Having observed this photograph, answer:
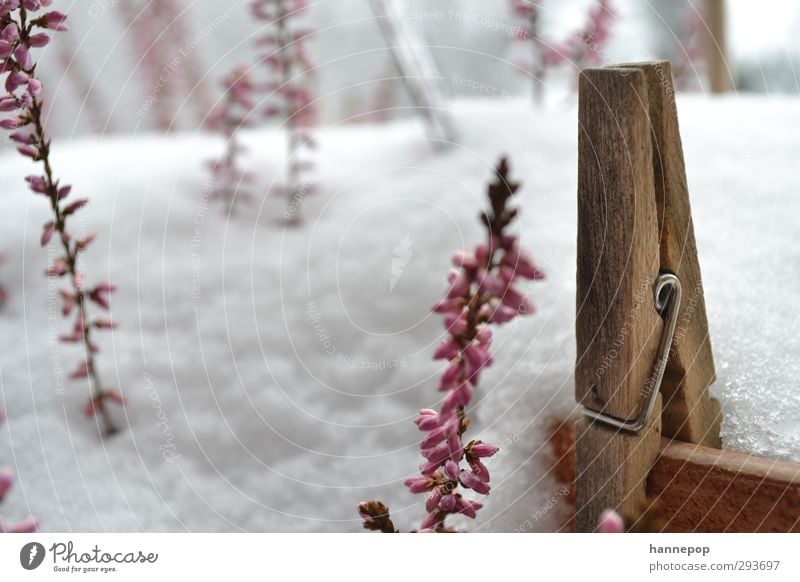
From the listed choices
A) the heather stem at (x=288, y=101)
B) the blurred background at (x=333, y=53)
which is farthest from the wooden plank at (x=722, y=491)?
the blurred background at (x=333, y=53)

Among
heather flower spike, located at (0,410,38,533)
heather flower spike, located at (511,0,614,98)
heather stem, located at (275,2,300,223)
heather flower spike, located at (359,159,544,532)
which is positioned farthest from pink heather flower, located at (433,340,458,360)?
heather flower spike, located at (511,0,614,98)

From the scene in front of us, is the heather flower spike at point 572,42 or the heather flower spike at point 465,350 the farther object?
the heather flower spike at point 572,42

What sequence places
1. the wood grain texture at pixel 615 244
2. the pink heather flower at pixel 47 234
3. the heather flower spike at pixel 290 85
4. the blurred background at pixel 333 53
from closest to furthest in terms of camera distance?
1. the wood grain texture at pixel 615 244
2. the pink heather flower at pixel 47 234
3. the heather flower spike at pixel 290 85
4. the blurred background at pixel 333 53

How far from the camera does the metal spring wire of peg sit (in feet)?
1.40

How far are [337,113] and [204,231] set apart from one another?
0.73 metres

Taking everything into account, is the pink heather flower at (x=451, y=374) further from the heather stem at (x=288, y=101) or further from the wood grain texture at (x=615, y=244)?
the heather stem at (x=288, y=101)

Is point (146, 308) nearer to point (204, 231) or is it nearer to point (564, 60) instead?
point (204, 231)

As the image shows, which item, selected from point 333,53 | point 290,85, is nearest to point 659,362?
point 290,85

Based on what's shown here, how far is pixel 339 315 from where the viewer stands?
2.33ft

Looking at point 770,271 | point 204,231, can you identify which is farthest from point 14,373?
point 770,271

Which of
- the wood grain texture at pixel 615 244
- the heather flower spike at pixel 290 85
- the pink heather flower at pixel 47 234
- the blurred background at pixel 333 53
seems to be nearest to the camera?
the wood grain texture at pixel 615 244

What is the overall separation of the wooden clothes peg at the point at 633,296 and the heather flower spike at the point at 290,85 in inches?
17.6

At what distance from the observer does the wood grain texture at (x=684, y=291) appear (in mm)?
405
